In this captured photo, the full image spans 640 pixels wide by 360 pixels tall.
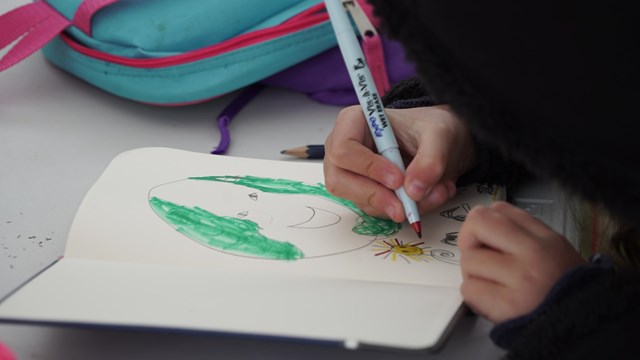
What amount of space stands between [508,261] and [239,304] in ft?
0.47

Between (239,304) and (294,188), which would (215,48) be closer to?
(294,188)

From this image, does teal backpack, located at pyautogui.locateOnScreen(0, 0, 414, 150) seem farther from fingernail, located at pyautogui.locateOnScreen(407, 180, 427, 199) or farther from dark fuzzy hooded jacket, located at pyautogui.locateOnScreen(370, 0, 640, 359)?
dark fuzzy hooded jacket, located at pyautogui.locateOnScreen(370, 0, 640, 359)

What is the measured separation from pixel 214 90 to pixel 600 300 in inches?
18.8

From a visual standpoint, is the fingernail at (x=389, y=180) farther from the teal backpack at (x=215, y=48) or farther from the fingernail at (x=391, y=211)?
the teal backpack at (x=215, y=48)

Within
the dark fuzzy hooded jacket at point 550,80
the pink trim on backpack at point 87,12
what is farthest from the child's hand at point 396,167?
the pink trim on backpack at point 87,12

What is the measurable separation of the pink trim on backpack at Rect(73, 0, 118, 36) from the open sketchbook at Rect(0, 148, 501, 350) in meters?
0.22

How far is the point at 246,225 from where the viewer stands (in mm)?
576

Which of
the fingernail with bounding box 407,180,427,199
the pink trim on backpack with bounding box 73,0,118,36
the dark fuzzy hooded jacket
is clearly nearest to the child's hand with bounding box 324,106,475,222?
the fingernail with bounding box 407,180,427,199

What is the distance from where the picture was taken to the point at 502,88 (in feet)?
1.22

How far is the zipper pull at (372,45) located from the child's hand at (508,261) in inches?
13.0

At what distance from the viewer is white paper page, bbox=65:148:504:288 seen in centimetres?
53

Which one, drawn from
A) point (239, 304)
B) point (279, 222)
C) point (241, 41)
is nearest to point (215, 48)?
A: point (241, 41)

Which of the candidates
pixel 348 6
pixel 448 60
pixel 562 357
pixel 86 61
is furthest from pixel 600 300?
pixel 86 61

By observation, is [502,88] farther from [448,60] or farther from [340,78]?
[340,78]
